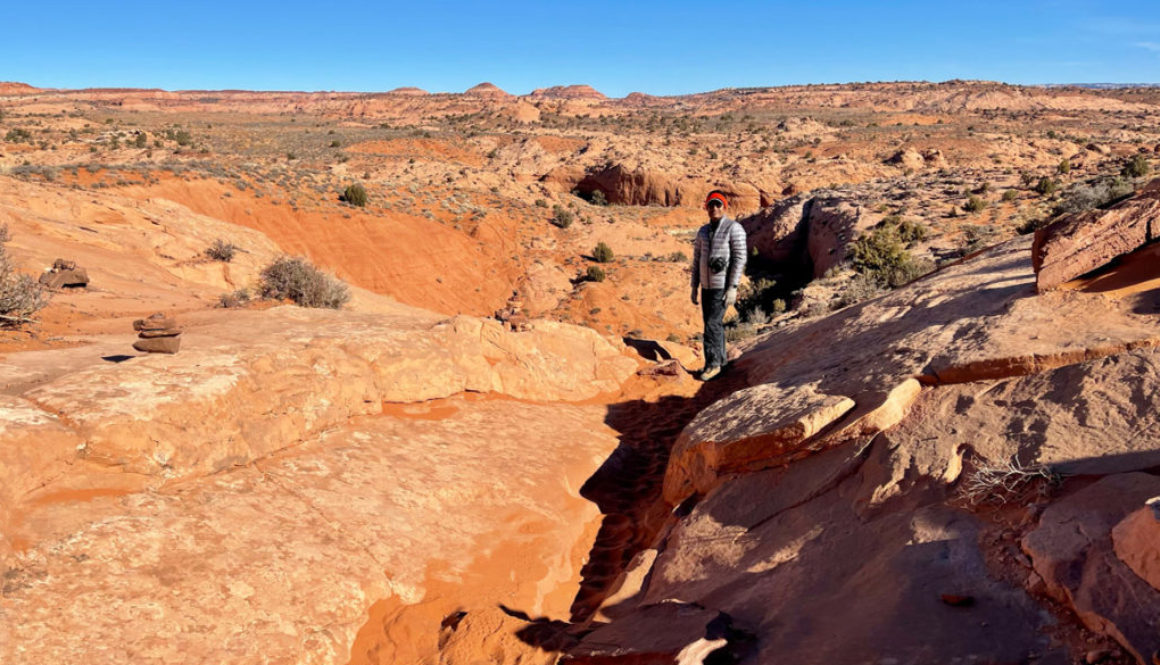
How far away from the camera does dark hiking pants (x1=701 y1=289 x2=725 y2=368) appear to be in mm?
8195

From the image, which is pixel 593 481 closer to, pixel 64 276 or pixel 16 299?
pixel 16 299

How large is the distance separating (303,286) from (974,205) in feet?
55.8

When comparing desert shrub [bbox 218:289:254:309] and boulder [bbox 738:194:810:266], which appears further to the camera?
boulder [bbox 738:194:810:266]

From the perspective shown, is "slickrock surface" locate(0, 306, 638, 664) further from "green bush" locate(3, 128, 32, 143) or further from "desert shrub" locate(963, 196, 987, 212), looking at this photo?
"green bush" locate(3, 128, 32, 143)

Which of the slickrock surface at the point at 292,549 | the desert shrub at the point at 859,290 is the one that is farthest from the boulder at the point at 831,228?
the slickrock surface at the point at 292,549

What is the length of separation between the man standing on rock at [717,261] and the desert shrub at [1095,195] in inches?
363

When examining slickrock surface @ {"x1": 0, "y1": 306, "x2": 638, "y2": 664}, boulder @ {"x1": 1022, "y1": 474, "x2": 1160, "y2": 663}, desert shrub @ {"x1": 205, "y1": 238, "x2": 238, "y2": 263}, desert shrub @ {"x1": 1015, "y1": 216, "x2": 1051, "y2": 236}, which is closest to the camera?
boulder @ {"x1": 1022, "y1": 474, "x2": 1160, "y2": 663}

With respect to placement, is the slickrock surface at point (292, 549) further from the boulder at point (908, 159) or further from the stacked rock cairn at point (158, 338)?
the boulder at point (908, 159)

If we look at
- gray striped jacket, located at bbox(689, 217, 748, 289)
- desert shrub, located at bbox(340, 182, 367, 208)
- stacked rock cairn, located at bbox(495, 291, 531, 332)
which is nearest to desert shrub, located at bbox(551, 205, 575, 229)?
stacked rock cairn, located at bbox(495, 291, 531, 332)

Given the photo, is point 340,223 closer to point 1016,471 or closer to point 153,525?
point 153,525

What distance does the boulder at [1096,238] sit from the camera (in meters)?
5.12

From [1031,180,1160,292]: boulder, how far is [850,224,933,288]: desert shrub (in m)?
8.16

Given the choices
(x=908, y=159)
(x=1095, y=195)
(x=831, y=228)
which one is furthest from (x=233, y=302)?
(x=908, y=159)

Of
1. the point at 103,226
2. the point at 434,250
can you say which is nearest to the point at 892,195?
the point at 434,250
